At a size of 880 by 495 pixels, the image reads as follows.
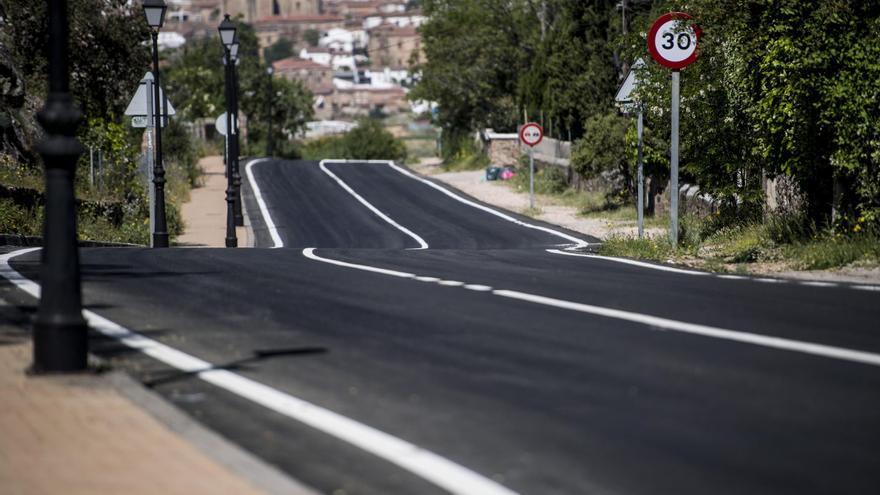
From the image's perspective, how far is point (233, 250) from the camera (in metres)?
19.0

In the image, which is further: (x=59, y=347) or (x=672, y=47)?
(x=672, y=47)

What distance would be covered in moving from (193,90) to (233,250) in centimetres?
7846

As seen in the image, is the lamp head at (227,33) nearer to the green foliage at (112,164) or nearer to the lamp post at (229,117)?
the lamp post at (229,117)

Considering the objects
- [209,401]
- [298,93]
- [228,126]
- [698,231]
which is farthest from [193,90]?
[209,401]

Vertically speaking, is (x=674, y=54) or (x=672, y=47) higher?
(x=672, y=47)

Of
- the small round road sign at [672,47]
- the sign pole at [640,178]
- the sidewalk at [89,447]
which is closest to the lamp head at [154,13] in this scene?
the sign pole at [640,178]

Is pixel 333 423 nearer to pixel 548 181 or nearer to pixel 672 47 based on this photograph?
pixel 672 47

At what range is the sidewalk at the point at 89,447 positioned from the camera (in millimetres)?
5551

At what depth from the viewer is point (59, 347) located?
7930mm

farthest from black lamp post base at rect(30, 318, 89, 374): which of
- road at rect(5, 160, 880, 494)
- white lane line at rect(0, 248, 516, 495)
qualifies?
white lane line at rect(0, 248, 516, 495)

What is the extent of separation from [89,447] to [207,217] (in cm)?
3555

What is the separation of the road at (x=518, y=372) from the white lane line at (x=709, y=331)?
0.12 ft

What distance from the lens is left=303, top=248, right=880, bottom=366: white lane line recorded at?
817 centimetres

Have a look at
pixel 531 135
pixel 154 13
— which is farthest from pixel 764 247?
pixel 531 135
